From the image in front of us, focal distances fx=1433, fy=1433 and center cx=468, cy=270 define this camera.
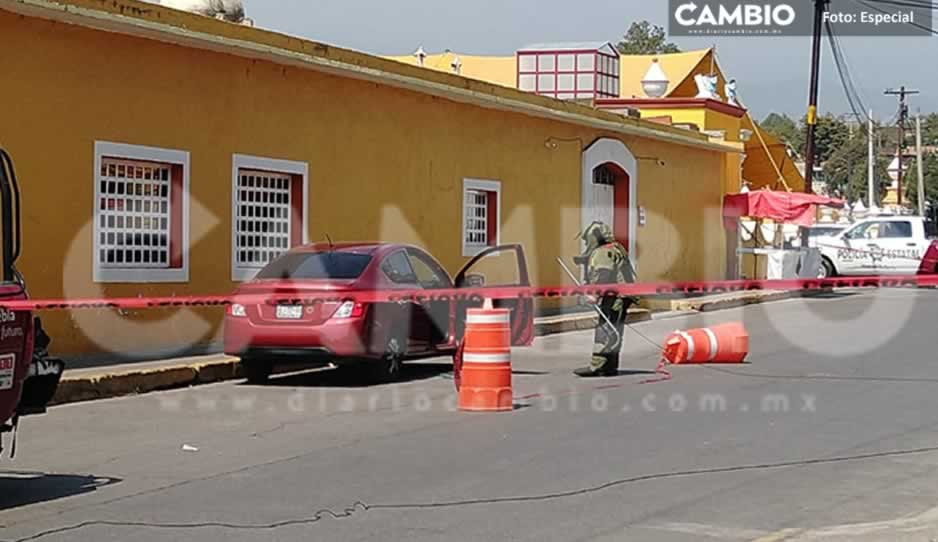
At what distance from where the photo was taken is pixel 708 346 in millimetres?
17594

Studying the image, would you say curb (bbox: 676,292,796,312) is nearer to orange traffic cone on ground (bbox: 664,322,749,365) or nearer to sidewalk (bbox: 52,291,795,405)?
orange traffic cone on ground (bbox: 664,322,749,365)

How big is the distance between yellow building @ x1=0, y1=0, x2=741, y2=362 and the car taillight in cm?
323

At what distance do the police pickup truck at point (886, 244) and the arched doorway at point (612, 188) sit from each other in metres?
11.3

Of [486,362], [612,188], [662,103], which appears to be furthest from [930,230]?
[486,362]

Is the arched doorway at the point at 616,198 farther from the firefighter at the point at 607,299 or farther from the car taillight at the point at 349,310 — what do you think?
the car taillight at the point at 349,310

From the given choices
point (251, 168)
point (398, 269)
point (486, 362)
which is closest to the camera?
point (486, 362)

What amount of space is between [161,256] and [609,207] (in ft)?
45.7

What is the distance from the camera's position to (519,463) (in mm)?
10258

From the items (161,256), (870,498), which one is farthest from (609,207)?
(870,498)

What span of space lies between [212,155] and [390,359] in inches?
166

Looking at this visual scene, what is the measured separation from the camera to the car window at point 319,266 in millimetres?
15234

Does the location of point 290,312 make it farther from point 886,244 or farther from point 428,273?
point 886,244

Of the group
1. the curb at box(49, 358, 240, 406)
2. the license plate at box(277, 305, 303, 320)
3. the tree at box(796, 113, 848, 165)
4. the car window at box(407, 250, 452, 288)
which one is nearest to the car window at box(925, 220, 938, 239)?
the car window at box(407, 250, 452, 288)

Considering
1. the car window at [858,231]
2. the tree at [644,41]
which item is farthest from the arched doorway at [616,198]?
the tree at [644,41]
